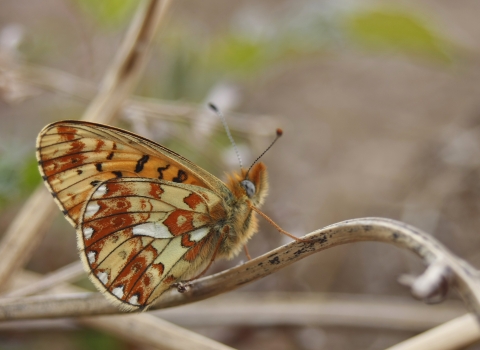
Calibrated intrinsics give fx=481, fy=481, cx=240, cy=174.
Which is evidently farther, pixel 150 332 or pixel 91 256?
pixel 150 332

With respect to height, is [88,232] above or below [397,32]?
below

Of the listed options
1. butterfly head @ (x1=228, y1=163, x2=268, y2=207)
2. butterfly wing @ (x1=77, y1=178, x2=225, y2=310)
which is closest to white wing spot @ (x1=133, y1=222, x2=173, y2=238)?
butterfly wing @ (x1=77, y1=178, x2=225, y2=310)

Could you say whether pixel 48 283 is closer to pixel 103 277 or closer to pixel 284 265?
pixel 103 277

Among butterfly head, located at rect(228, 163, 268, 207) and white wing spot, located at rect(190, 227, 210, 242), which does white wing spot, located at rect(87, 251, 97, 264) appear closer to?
white wing spot, located at rect(190, 227, 210, 242)

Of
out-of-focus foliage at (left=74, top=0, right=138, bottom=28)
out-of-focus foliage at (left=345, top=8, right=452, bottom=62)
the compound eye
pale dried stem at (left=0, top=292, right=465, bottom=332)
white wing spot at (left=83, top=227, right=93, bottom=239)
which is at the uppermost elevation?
out-of-focus foliage at (left=345, top=8, right=452, bottom=62)

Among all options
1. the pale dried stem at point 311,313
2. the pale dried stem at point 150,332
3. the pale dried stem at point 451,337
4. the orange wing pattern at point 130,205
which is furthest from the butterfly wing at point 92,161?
the pale dried stem at point 311,313

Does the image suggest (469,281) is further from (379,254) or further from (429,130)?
(429,130)

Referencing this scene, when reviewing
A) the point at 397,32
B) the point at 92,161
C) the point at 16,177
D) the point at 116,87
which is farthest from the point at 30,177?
the point at 397,32
